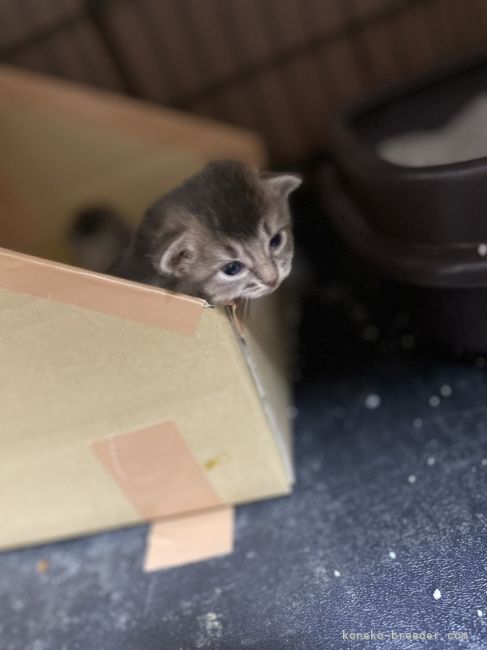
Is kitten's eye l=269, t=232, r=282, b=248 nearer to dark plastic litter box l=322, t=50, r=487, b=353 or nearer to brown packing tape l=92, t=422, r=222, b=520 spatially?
dark plastic litter box l=322, t=50, r=487, b=353

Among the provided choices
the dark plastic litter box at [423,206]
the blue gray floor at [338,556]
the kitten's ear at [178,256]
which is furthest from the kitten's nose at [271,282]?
the blue gray floor at [338,556]

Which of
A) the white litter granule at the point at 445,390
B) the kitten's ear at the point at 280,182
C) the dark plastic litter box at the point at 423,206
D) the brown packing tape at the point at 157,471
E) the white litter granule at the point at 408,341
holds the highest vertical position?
the kitten's ear at the point at 280,182

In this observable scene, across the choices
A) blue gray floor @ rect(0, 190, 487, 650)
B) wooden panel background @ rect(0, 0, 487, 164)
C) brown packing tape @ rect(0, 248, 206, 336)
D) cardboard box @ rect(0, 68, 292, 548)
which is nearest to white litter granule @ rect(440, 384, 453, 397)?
blue gray floor @ rect(0, 190, 487, 650)

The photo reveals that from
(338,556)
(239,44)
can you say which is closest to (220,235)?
(338,556)

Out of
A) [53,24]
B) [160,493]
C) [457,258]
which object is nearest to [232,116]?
[53,24]

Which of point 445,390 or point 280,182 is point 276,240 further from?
point 445,390

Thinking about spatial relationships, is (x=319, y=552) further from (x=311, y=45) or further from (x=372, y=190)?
(x=311, y=45)

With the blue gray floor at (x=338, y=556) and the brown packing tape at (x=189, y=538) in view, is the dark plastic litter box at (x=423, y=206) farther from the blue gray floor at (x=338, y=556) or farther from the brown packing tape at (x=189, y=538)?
the brown packing tape at (x=189, y=538)
